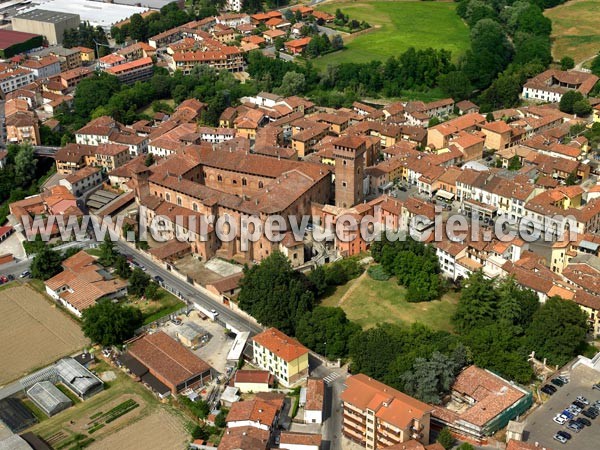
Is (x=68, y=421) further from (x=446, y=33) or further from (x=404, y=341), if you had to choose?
(x=446, y=33)

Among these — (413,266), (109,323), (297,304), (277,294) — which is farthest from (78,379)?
(413,266)

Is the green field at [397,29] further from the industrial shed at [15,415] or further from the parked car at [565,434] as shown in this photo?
the parked car at [565,434]

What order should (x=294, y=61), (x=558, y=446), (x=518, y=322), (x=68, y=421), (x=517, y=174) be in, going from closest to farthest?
(x=558, y=446)
(x=68, y=421)
(x=518, y=322)
(x=517, y=174)
(x=294, y=61)

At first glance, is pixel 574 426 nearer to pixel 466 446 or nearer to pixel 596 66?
pixel 466 446

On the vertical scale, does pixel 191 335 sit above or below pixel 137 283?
below

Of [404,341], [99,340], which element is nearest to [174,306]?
[99,340]

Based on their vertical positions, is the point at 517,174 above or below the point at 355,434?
above
